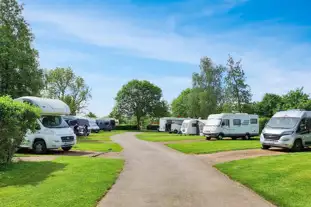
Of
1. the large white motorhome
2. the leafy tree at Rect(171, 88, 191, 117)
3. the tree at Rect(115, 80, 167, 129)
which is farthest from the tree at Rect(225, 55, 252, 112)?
the leafy tree at Rect(171, 88, 191, 117)

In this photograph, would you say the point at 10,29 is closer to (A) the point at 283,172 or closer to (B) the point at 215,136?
(B) the point at 215,136

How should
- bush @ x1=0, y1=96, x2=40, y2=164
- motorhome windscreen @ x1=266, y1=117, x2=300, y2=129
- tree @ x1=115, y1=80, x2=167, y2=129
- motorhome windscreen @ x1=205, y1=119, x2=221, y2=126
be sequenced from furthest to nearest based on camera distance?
tree @ x1=115, y1=80, x2=167, y2=129
motorhome windscreen @ x1=205, y1=119, x2=221, y2=126
motorhome windscreen @ x1=266, y1=117, x2=300, y2=129
bush @ x1=0, y1=96, x2=40, y2=164

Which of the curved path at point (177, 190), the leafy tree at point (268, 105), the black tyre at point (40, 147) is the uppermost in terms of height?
the leafy tree at point (268, 105)

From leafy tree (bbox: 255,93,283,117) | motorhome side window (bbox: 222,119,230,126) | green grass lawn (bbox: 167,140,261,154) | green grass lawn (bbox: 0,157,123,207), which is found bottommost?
green grass lawn (bbox: 0,157,123,207)

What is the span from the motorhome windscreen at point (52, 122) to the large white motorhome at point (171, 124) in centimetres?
4128

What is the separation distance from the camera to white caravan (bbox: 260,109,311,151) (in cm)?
2108

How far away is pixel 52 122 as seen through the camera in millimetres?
19891

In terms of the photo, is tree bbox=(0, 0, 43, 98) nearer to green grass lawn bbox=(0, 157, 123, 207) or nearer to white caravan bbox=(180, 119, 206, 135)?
white caravan bbox=(180, 119, 206, 135)

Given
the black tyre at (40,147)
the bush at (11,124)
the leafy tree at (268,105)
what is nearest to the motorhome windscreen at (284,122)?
the black tyre at (40,147)

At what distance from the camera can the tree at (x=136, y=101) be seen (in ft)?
302

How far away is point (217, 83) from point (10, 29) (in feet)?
134

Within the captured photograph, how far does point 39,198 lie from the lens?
757 cm

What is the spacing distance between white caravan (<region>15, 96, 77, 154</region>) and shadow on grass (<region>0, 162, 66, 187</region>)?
221 inches

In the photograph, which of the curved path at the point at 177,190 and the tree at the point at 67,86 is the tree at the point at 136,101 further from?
the curved path at the point at 177,190
